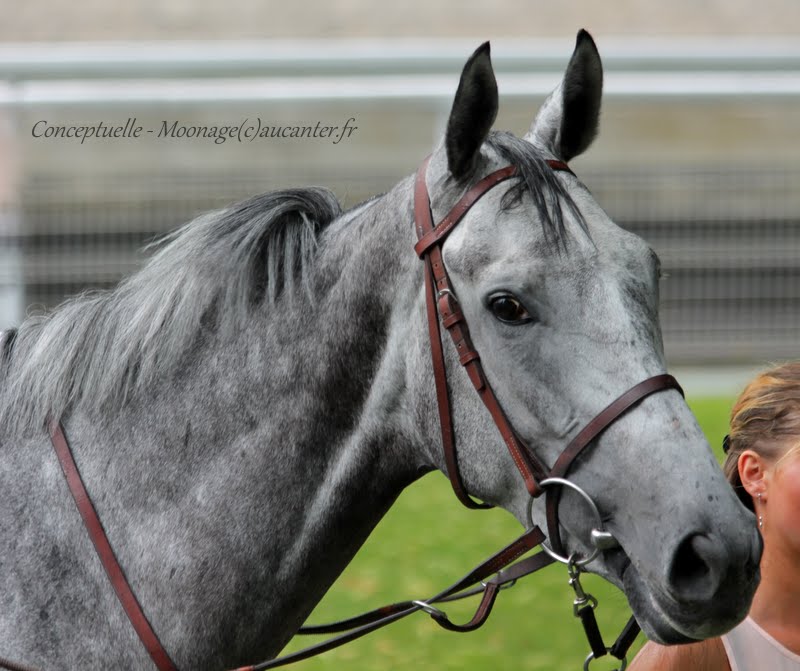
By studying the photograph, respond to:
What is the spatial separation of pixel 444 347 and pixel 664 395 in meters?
0.43

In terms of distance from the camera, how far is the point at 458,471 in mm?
2275

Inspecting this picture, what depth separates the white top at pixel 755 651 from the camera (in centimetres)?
237

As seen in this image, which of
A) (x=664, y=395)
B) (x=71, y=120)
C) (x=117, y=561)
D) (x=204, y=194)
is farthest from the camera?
(x=204, y=194)

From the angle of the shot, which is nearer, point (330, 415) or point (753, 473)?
point (330, 415)

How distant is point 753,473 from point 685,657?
0.41m

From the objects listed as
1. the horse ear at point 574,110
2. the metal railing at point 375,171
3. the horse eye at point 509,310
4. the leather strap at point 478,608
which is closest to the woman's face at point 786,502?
the leather strap at point 478,608

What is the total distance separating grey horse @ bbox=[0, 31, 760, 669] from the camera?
2127mm

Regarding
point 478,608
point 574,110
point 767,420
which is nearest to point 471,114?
point 574,110

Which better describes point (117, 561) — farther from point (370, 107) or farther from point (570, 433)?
point (370, 107)

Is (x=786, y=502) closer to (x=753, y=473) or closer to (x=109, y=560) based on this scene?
(x=753, y=473)

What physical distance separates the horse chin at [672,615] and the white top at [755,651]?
0.35m

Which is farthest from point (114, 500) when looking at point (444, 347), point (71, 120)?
point (71, 120)

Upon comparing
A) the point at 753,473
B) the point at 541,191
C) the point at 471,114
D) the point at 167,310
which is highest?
the point at 471,114

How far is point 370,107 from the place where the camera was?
714 centimetres
